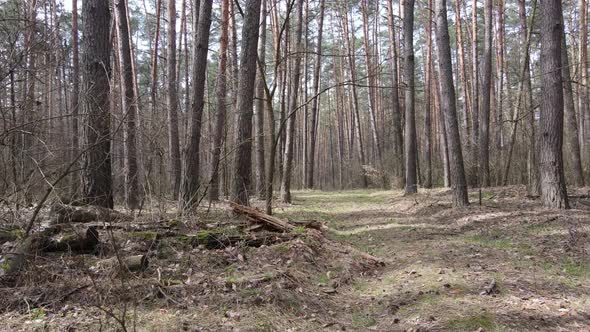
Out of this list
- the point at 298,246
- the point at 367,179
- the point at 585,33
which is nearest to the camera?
the point at 298,246

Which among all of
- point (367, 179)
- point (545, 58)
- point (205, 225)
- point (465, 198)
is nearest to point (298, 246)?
point (205, 225)

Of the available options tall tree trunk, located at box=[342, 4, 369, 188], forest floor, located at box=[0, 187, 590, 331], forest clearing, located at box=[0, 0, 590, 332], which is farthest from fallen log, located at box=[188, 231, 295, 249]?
tall tree trunk, located at box=[342, 4, 369, 188]

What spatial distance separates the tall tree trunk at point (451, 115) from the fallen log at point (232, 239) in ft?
15.9

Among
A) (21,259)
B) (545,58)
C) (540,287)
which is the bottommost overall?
(540,287)

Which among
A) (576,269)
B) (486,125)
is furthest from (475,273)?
(486,125)

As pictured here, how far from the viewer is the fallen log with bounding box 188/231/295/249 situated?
17.6 ft

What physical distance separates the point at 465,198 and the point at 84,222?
740 centimetres

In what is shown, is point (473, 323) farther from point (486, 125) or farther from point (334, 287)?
point (486, 125)

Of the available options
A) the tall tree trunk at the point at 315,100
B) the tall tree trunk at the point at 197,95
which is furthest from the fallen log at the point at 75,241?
the tall tree trunk at the point at 315,100

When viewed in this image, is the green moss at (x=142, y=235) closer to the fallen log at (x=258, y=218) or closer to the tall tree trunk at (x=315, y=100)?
the fallen log at (x=258, y=218)

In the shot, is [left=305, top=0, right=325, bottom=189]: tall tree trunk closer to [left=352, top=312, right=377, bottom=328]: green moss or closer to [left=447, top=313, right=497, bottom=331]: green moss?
[left=352, top=312, right=377, bottom=328]: green moss

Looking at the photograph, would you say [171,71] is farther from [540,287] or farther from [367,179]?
[367,179]

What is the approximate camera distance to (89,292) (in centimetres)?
375

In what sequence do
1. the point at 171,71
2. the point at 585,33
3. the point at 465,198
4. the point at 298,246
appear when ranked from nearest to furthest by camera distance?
1. the point at 298,246
2. the point at 465,198
3. the point at 171,71
4. the point at 585,33
